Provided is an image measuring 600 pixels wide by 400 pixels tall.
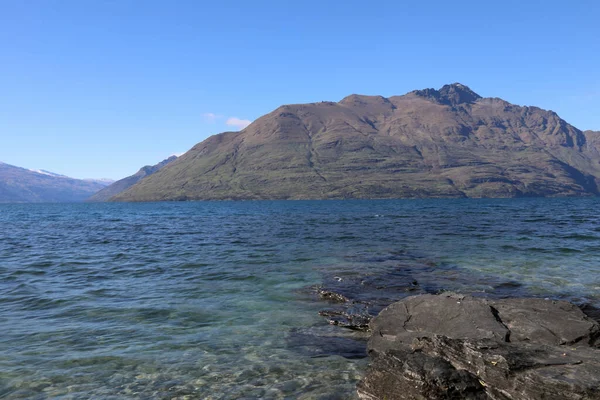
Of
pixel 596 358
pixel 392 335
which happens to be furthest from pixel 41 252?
pixel 596 358

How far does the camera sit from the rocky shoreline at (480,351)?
27.8 feet

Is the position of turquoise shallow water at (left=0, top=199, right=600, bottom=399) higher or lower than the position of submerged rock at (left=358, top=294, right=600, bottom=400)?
lower

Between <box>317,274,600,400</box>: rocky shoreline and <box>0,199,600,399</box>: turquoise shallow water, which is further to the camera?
<box>0,199,600,399</box>: turquoise shallow water

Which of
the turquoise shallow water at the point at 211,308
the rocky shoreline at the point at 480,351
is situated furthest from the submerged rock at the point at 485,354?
the turquoise shallow water at the point at 211,308

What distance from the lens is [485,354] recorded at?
375 inches

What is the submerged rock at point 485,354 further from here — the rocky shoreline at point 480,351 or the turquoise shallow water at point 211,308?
the turquoise shallow water at point 211,308

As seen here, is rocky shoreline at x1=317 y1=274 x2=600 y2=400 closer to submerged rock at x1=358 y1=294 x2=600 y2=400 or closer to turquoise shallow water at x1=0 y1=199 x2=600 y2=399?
submerged rock at x1=358 y1=294 x2=600 y2=400

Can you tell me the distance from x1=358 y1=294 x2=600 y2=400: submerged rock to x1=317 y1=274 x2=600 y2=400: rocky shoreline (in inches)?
0.8

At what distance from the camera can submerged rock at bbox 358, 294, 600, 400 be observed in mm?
8431

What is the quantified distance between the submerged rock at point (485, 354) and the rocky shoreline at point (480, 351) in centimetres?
2

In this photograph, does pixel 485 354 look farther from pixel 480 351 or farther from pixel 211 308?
pixel 211 308

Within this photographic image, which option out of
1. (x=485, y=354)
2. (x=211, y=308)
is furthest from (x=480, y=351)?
(x=211, y=308)

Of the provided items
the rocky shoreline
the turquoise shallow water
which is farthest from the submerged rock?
the turquoise shallow water

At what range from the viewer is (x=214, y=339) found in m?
14.1
